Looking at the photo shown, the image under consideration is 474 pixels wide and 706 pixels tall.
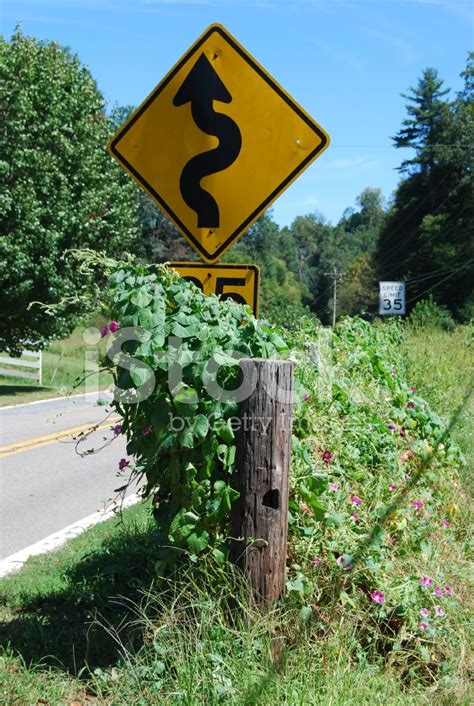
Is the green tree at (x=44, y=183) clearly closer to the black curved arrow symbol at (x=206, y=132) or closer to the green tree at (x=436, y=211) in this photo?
the black curved arrow symbol at (x=206, y=132)

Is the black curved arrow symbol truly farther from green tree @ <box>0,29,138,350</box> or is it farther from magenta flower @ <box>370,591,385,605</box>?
green tree @ <box>0,29,138,350</box>

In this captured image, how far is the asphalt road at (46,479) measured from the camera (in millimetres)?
7445

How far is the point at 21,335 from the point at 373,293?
5418cm

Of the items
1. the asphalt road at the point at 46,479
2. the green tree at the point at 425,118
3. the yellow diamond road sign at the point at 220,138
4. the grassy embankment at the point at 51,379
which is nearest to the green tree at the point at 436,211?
the green tree at the point at 425,118

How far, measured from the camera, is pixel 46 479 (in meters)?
9.80

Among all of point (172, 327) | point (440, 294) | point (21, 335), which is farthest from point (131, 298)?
point (440, 294)

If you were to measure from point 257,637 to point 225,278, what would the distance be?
6.83ft

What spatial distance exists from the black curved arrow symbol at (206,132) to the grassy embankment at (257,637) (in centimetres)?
145

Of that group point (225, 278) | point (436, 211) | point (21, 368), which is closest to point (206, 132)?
point (225, 278)

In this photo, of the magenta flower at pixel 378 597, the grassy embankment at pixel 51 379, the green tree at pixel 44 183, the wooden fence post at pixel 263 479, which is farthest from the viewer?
the grassy embankment at pixel 51 379

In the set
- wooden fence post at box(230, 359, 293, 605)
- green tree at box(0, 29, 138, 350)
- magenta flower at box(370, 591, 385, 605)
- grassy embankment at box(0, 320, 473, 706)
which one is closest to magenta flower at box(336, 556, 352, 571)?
grassy embankment at box(0, 320, 473, 706)

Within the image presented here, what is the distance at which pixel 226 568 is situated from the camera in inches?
145

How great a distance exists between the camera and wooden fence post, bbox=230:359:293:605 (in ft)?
11.9

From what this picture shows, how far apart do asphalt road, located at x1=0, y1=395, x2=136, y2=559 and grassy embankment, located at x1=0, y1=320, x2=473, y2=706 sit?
803 millimetres
